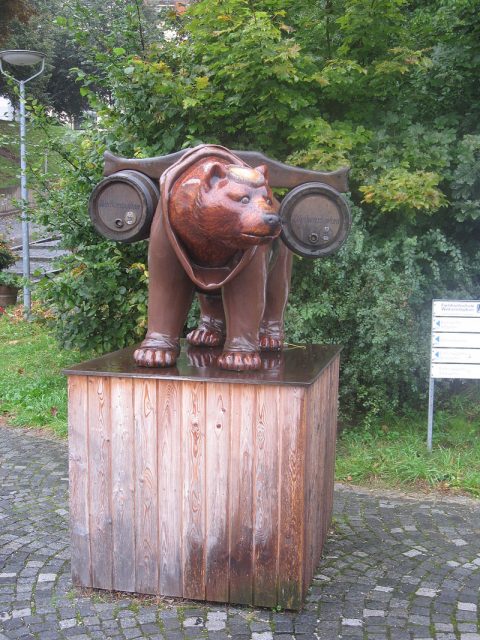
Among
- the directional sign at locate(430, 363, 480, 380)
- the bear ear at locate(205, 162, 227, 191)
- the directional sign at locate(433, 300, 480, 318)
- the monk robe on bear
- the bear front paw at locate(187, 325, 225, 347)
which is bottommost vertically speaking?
the directional sign at locate(430, 363, 480, 380)

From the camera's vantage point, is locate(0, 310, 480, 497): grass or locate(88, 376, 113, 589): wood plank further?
locate(0, 310, 480, 497): grass

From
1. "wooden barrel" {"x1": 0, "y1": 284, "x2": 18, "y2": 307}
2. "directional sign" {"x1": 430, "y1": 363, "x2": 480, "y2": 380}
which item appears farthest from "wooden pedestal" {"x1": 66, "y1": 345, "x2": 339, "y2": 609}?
"wooden barrel" {"x1": 0, "y1": 284, "x2": 18, "y2": 307}

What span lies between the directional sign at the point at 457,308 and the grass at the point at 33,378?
3403 millimetres

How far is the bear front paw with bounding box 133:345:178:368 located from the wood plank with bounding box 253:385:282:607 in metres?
0.52

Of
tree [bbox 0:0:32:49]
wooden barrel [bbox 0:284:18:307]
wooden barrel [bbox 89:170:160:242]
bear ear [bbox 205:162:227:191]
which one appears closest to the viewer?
bear ear [bbox 205:162:227:191]

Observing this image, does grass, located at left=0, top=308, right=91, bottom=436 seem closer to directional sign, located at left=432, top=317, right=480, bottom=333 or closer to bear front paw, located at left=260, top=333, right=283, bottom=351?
bear front paw, located at left=260, top=333, right=283, bottom=351

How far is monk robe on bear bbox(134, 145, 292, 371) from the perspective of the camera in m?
2.82

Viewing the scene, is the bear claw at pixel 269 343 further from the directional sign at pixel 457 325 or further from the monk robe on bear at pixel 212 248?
the directional sign at pixel 457 325

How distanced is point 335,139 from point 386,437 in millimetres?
2592

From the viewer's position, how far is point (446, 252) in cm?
609

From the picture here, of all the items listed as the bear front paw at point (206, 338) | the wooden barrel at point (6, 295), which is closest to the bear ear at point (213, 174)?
the bear front paw at point (206, 338)

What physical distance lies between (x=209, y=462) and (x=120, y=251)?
3705 mm

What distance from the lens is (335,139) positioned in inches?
222

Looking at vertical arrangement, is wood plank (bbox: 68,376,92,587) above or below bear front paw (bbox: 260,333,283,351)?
below
